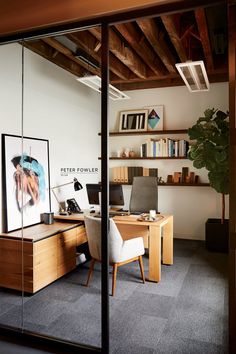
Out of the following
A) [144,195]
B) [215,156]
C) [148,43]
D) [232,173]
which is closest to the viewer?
[232,173]

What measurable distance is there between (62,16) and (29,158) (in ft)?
5.72

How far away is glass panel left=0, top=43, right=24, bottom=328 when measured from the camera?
320 centimetres

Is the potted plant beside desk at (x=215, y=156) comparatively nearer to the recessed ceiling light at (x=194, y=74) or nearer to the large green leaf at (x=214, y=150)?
the large green leaf at (x=214, y=150)

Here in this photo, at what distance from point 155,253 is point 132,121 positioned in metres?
2.95

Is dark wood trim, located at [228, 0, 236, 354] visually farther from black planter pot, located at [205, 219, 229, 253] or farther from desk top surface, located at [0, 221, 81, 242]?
black planter pot, located at [205, 219, 229, 253]

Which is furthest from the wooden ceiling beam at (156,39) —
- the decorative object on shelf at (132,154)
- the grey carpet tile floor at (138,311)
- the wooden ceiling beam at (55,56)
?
the grey carpet tile floor at (138,311)

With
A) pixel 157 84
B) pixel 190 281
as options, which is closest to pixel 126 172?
pixel 157 84

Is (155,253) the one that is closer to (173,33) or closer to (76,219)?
(76,219)

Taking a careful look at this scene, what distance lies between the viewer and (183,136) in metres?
5.73

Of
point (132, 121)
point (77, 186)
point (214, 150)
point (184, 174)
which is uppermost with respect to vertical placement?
point (132, 121)

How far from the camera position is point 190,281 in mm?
3723

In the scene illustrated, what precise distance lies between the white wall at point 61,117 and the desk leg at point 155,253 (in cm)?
89

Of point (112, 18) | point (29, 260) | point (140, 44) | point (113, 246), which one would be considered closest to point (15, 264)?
point (29, 260)

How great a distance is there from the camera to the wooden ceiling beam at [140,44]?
3.42 m
